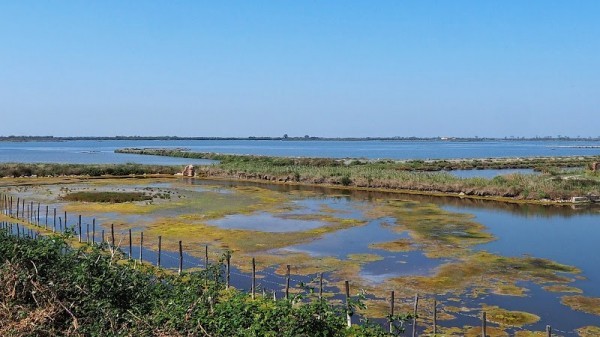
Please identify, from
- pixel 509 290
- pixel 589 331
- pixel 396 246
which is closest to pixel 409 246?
pixel 396 246

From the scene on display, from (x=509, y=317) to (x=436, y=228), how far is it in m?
15.9

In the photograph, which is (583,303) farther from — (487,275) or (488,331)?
(488,331)

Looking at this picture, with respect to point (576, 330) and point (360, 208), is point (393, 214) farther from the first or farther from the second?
point (576, 330)

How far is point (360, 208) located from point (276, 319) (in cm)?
3102

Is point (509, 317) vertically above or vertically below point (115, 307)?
below

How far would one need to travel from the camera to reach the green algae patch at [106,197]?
44.7 meters

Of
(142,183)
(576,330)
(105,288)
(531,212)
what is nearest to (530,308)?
(576,330)

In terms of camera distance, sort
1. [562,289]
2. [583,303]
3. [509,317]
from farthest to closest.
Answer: [562,289] < [583,303] < [509,317]

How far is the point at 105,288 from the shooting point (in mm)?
12156

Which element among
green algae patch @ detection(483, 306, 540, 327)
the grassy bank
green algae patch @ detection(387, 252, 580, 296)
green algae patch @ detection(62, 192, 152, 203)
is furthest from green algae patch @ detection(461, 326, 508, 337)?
green algae patch @ detection(62, 192, 152, 203)

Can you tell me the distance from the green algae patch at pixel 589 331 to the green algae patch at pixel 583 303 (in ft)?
5.07

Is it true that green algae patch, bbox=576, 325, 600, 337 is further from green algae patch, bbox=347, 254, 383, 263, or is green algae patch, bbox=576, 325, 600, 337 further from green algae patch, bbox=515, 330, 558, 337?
green algae patch, bbox=347, 254, 383, 263

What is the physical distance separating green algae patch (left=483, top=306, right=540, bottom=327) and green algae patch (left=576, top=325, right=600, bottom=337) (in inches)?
47.2

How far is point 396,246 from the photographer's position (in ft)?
88.4
